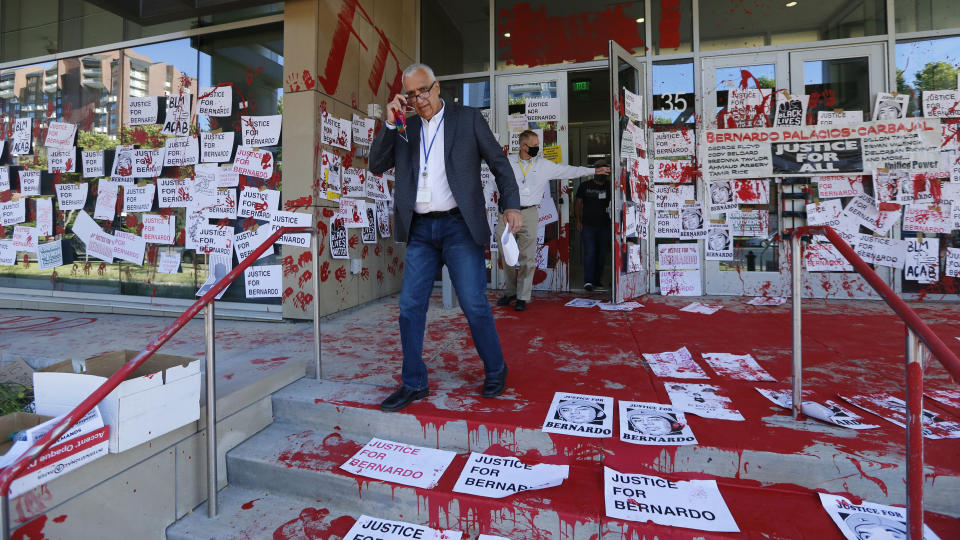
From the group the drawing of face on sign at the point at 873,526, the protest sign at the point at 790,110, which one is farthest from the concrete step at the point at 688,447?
the protest sign at the point at 790,110

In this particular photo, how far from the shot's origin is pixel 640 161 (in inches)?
215

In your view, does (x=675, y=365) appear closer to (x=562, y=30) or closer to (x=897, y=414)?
(x=897, y=414)

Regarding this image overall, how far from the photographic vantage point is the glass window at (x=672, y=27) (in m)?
5.61

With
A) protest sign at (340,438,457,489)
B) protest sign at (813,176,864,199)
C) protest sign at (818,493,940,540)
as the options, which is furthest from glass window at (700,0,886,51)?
protest sign at (340,438,457,489)

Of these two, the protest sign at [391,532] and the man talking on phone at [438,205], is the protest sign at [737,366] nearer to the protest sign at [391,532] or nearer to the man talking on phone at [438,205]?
the man talking on phone at [438,205]

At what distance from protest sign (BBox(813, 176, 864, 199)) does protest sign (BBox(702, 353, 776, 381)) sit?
320 centimetres

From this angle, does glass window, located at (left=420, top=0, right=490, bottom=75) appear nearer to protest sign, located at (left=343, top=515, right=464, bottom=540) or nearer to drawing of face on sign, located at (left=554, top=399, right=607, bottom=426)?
drawing of face on sign, located at (left=554, top=399, right=607, bottom=426)

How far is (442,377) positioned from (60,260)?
16.8 ft

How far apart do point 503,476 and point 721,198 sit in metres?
4.79

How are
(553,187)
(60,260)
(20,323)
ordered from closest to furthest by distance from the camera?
(20,323), (60,260), (553,187)

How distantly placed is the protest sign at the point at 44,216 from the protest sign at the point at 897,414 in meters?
7.36

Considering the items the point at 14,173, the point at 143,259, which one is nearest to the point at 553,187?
the point at 143,259

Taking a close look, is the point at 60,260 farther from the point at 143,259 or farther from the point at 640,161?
the point at 640,161

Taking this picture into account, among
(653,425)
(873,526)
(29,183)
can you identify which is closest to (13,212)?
(29,183)
